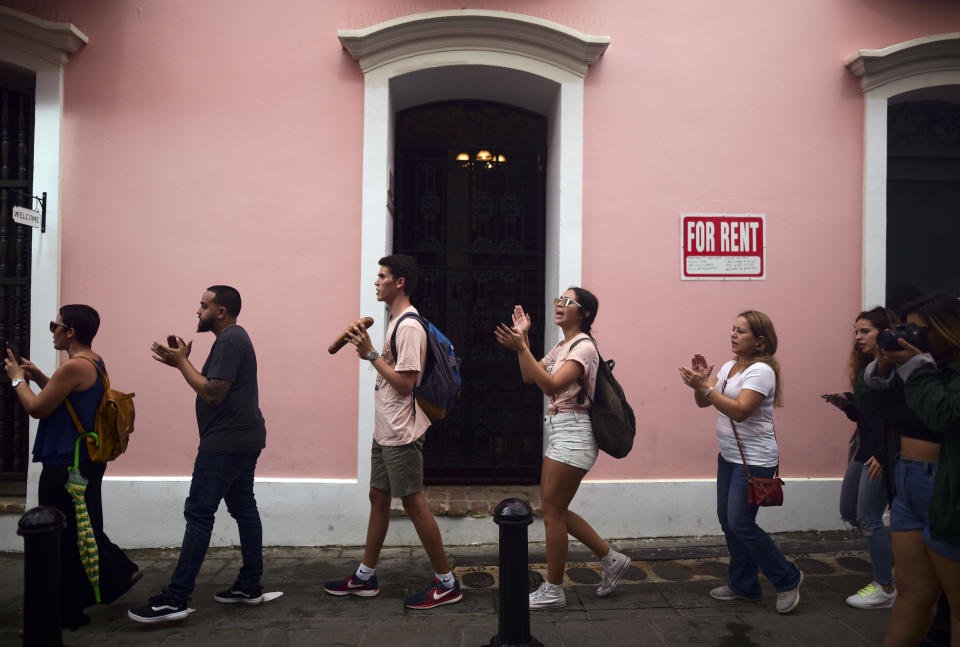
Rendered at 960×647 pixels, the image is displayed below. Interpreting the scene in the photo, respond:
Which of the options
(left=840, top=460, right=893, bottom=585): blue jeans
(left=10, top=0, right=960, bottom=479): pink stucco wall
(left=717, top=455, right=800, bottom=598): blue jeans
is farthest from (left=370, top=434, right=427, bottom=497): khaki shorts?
Result: (left=840, top=460, right=893, bottom=585): blue jeans

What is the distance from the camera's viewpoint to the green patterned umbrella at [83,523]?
11.7 feet

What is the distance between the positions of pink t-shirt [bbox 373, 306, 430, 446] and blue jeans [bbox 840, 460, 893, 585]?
2.61 meters

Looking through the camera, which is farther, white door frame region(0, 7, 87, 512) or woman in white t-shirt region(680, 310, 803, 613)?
white door frame region(0, 7, 87, 512)

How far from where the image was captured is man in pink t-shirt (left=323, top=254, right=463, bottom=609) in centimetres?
→ 375

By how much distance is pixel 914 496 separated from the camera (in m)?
2.70

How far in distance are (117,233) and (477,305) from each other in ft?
9.61

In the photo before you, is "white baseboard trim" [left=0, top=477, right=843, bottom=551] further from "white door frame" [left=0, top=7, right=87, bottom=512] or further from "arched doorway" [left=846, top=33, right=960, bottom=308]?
"arched doorway" [left=846, top=33, right=960, bottom=308]

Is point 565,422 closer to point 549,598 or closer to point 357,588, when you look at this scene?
point 549,598

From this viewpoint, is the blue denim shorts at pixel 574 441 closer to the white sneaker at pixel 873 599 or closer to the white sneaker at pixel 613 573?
the white sneaker at pixel 613 573

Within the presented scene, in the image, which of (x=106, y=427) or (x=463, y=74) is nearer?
(x=106, y=427)

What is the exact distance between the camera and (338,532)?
5.02 meters

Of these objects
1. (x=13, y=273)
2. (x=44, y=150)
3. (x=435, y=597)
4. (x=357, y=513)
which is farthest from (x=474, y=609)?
(x=44, y=150)

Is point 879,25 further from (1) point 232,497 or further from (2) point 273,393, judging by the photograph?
(1) point 232,497

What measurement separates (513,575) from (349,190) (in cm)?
334
